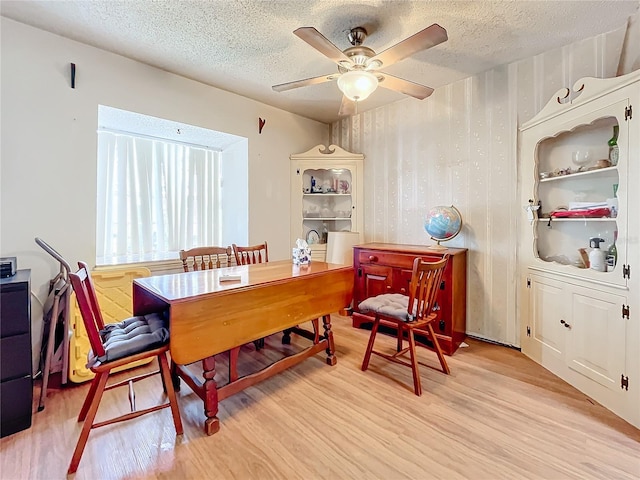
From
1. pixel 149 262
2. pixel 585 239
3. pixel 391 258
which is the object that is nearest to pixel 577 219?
pixel 585 239

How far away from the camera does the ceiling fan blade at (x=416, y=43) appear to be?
4.85 feet

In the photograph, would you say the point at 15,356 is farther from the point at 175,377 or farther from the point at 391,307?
the point at 391,307

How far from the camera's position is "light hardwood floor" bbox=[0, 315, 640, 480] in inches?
53.5

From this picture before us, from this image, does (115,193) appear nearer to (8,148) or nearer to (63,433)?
(8,148)

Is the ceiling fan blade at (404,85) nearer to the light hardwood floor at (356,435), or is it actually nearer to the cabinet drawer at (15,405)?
the light hardwood floor at (356,435)

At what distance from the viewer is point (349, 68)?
193 centimetres

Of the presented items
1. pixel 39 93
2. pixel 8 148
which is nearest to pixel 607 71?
pixel 39 93

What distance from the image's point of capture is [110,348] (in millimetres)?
1426

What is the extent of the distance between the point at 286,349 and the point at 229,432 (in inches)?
41.9

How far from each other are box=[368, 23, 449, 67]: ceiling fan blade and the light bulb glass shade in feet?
0.33

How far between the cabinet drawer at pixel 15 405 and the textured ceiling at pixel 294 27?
221cm

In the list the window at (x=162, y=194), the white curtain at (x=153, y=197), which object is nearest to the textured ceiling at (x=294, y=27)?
the window at (x=162, y=194)

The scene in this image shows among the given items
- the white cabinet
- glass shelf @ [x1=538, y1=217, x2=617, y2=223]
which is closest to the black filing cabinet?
the white cabinet

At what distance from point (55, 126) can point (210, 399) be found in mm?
2179
